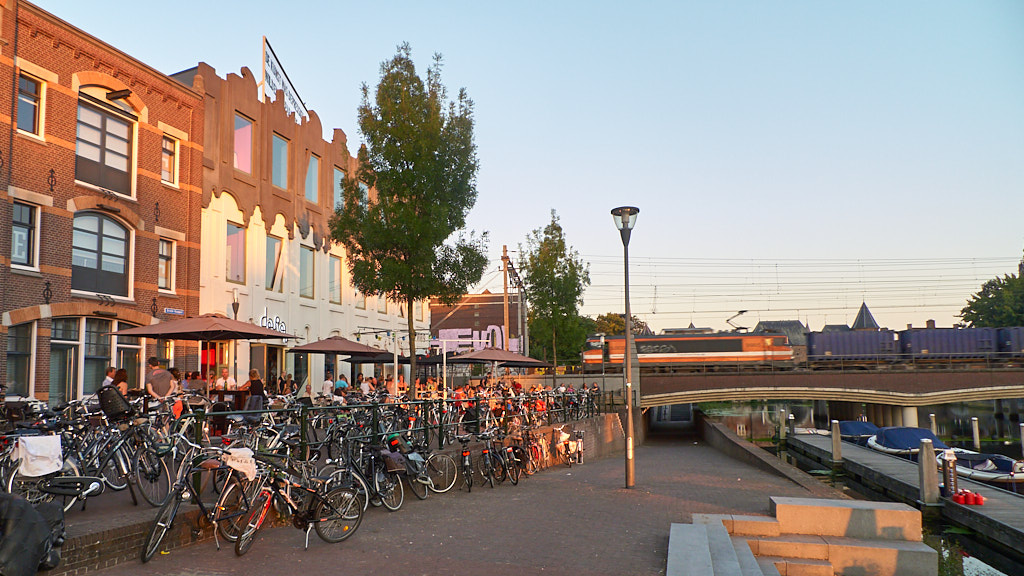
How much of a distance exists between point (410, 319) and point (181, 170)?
9.52 meters

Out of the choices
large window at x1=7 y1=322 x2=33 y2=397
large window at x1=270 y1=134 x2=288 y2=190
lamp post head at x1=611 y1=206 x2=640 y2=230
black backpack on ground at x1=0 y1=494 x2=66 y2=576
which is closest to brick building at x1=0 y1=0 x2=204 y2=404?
large window at x1=7 y1=322 x2=33 y2=397

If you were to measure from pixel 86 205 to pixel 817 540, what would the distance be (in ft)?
58.0

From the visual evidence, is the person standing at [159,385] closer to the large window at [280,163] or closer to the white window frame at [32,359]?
the white window frame at [32,359]

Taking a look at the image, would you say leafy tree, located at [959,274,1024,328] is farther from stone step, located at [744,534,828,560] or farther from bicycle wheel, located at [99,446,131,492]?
bicycle wheel, located at [99,446,131,492]

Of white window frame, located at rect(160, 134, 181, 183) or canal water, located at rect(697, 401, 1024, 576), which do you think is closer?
canal water, located at rect(697, 401, 1024, 576)

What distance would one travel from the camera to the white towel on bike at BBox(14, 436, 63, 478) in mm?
6828

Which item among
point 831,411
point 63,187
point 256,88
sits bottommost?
point 831,411

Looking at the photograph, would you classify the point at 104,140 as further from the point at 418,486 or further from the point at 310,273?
the point at 418,486

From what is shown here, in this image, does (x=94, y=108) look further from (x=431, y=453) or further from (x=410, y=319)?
(x=431, y=453)

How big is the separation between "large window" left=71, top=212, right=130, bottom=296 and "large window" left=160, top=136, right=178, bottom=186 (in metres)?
2.37

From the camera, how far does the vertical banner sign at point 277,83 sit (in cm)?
2597

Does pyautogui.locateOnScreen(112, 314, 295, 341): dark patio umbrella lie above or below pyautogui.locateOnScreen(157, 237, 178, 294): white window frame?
below

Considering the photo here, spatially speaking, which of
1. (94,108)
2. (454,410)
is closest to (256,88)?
(94,108)

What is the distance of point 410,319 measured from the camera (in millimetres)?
16938
